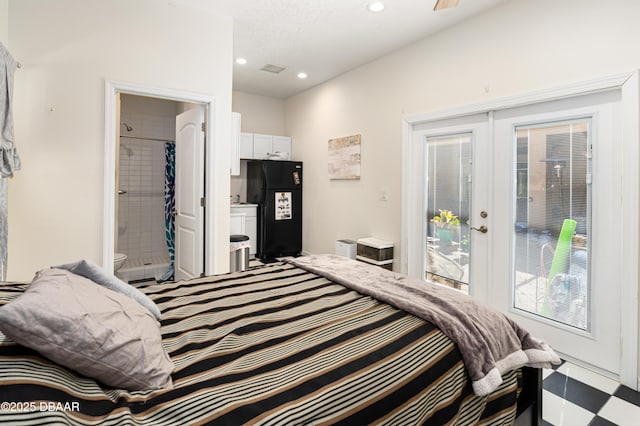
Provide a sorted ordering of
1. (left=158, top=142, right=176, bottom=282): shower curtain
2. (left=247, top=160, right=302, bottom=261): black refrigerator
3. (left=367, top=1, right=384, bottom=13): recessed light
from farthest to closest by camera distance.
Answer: (left=247, top=160, right=302, bottom=261): black refrigerator, (left=158, top=142, right=176, bottom=282): shower curtain, (left=367, top=1, right=384, bottom=13): recessed light

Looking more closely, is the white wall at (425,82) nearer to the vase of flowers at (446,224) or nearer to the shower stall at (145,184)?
the vase of flowers at (446,224)

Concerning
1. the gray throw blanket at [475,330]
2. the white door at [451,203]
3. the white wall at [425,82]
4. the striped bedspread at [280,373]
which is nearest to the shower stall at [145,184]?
the white wall at [425,82]

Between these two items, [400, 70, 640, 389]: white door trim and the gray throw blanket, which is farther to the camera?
[400, 70, 640, 389]: white door trim

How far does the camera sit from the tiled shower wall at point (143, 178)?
466 cm

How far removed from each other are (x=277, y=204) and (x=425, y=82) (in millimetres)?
2840

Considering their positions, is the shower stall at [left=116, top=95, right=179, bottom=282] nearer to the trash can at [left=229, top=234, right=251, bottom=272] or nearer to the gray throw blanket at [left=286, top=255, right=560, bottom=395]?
the trash can at [left=229, top=234, right=251, bottom=272]

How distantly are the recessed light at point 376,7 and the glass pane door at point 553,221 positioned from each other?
61.7 inches

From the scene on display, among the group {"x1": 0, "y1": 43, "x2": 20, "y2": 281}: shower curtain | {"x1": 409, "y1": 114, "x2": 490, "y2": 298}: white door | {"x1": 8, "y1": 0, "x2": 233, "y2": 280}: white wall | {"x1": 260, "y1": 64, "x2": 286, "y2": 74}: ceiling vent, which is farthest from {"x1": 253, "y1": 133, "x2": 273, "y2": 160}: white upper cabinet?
{"x1": 0, "y1": 43, "x2": 20, "y2": 281}: shower curtain

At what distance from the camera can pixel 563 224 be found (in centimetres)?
246

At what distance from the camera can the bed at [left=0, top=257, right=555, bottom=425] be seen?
2.57 feet

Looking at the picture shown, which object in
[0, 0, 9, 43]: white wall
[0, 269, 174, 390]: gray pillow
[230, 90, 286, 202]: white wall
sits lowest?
[0, 269, 174, 390]: gray pillow

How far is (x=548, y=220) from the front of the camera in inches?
100

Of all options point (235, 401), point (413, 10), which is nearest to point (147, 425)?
point (235, 401)

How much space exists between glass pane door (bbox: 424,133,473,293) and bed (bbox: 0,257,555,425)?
184 cm
